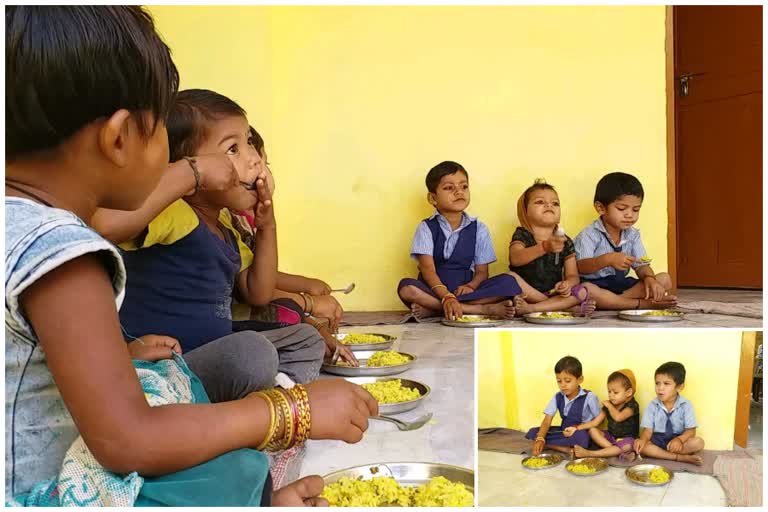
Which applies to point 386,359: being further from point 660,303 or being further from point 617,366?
point 660,303

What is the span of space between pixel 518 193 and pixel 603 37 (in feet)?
2.84

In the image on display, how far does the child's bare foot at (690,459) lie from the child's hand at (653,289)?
224cm

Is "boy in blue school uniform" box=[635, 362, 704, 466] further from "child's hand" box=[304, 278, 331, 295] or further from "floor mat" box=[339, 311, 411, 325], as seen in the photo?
"floor mat" box=[339, 311, 411, 325]

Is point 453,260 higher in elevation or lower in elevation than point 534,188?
lower

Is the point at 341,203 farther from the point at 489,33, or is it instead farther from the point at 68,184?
the point at 68,184

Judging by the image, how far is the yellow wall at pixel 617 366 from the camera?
1.86ft

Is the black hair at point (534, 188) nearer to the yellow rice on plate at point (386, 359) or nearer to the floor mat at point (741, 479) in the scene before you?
the yellow rice on plate at point (386, 359)

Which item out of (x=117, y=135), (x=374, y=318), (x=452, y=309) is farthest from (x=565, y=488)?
(x=374, y=318)

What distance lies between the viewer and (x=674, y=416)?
22.8 inches

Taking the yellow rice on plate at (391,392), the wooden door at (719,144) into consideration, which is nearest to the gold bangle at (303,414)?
the yellow rice on plate at (391,392)

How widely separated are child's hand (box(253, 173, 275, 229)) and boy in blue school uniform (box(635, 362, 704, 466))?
884 millimetres

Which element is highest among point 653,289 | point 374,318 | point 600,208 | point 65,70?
point 65,70

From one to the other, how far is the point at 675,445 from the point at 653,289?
2284 millimetres

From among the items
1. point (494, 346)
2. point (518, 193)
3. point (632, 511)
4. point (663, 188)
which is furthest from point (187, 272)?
point (663, 188)
